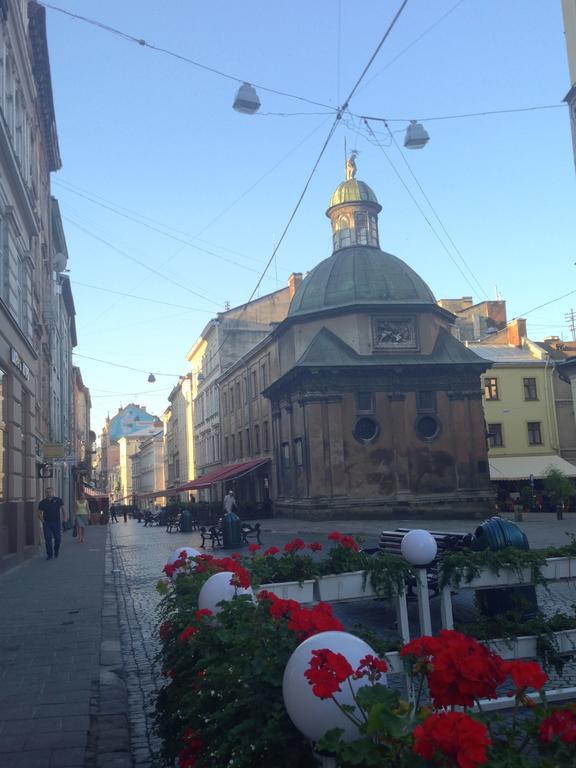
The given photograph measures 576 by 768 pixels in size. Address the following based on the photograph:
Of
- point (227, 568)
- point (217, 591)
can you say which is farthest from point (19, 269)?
point (217, 591)

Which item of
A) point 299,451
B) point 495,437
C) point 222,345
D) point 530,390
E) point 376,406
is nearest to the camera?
point 376,406

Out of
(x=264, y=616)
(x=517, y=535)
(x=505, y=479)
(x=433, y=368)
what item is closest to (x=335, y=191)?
(x=433, y=368)

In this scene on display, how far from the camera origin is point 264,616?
4008mm

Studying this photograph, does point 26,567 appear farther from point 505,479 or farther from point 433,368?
point 505,479

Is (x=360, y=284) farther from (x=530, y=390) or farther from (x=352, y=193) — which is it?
(x=530, y=390)

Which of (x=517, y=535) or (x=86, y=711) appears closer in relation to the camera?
(x=86, y=711)

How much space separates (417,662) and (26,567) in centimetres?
1658

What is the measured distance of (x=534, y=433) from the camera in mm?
48531

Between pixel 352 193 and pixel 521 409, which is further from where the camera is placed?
pixel 521 409

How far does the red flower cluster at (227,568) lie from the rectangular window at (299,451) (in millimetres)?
A: 31276

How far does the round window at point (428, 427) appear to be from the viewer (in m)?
38.2

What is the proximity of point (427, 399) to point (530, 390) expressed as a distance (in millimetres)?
13098

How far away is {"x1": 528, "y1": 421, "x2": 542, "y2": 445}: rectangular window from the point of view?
48.4 metres

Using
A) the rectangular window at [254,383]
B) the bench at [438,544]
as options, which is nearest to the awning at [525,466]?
the rectangular window at [254,383]
